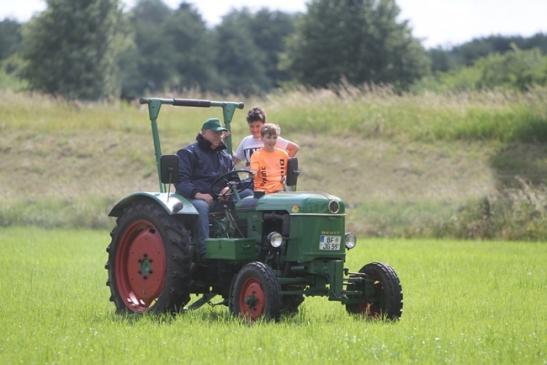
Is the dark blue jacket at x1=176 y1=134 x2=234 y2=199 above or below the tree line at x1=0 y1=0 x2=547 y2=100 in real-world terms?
below

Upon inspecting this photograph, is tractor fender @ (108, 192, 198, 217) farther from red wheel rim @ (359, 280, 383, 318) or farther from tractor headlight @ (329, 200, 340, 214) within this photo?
red wheel rim @ (359, 280, 383, 318)

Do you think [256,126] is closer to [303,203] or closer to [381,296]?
[303,203]

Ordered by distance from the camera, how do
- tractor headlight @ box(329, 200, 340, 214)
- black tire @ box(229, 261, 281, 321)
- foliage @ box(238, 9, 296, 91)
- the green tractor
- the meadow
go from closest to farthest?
black tire @ box(229, 261, 281, 321)
the green tractor
tractor headlight @ box(329, 200, 340, 214)
the meadow
foliage @ box(238, 9, 296, 91)

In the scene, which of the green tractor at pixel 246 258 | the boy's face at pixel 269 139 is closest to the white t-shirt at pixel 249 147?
the green tractor at pixel 246 258

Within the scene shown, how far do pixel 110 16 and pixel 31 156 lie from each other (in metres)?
22.8

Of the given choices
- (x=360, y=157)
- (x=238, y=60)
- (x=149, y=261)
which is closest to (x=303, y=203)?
(x=149, y=261)

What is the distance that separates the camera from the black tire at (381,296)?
10867mm

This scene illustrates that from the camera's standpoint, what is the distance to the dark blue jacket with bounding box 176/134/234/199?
11422mm

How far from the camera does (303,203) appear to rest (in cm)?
1076

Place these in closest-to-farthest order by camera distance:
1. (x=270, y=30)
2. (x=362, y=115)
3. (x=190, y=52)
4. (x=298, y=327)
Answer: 1. (x=298, y=327)
2. (x=362, y=115)
3. (x=190, y=52)
4. (x=270, y=30)

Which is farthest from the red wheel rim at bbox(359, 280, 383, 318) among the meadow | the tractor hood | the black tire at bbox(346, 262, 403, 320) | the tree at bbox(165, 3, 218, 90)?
the tree at bbox(165, 3, 218, 90)

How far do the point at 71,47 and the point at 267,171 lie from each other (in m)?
41.4

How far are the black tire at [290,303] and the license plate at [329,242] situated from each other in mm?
492

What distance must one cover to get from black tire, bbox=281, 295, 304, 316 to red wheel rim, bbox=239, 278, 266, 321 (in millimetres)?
404
